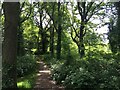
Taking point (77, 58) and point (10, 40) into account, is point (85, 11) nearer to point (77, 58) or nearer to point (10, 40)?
point (77, 58)

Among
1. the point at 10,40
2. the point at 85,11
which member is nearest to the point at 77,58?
the point at 85,11

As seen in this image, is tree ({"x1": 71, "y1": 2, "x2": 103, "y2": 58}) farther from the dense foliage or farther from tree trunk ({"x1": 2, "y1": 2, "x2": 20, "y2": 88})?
tree trunk ({"x1": 2, "y1": 2, "x2": 20, "y2": 88})

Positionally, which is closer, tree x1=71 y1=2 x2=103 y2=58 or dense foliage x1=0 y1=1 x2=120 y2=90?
dense foliage x1=0 y1=1 x2=120 y2=90

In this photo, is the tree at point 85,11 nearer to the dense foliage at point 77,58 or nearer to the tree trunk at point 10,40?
the dense foliage at point 77,58

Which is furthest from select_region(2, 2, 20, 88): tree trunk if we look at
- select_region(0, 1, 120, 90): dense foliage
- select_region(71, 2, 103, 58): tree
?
select_region(71, 2, 103, 58): tree

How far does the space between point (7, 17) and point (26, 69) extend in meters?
8.31

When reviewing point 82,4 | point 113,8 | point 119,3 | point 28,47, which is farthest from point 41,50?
point 119,3

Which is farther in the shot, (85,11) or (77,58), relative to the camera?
(85,11)

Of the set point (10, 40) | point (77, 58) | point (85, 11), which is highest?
point (85, 11)

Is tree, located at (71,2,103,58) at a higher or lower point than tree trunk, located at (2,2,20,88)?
higher

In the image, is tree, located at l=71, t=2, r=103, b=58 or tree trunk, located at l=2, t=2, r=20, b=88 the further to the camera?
tree, located at l=71, t=2, r=103, b=58

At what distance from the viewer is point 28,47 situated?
48.5 meters

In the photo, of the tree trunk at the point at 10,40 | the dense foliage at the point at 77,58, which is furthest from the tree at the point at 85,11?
→ the tree trunk at the point at 10,40

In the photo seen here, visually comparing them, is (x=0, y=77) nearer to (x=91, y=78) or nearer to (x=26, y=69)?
(x=91, y=78)
